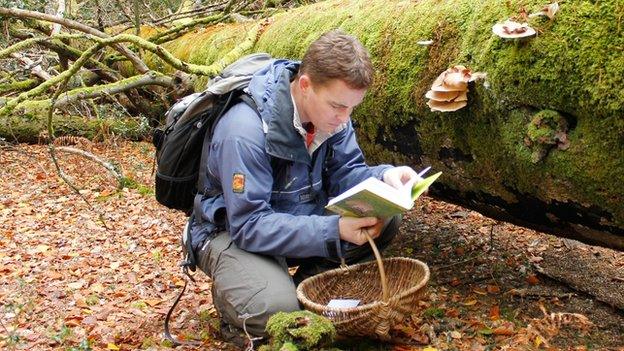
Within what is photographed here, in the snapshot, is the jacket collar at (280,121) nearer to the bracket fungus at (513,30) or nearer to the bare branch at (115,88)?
the bracket fungus at (513,30)

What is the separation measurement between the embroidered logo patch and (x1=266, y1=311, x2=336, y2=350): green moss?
25.5 inches

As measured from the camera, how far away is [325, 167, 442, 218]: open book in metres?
2.63

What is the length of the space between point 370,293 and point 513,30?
155cm

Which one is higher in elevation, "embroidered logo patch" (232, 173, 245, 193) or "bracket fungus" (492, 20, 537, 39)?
"bracket fungus" (492, 20, 537, 39)

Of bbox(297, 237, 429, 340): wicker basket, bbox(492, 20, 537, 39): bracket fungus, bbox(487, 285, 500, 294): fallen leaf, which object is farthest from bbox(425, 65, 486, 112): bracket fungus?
bbox(487, 285, 500, 294): fallen leaf

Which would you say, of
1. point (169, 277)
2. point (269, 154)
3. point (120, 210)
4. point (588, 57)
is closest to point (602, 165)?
point (588, 57)

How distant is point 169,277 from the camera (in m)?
4.65

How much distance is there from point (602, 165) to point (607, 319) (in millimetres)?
1306

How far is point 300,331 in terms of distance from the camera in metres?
2.60

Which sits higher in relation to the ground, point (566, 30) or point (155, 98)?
point (566, 30)

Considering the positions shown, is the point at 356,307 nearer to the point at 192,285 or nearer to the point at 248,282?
the point at 248,282

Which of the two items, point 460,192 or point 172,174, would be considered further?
point 460,192

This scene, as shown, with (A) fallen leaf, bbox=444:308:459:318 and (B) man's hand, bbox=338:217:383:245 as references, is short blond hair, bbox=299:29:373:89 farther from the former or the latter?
(A) fallen leaf, bbox=444:308:459:318

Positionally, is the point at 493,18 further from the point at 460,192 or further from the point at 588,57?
the point at 460,192
